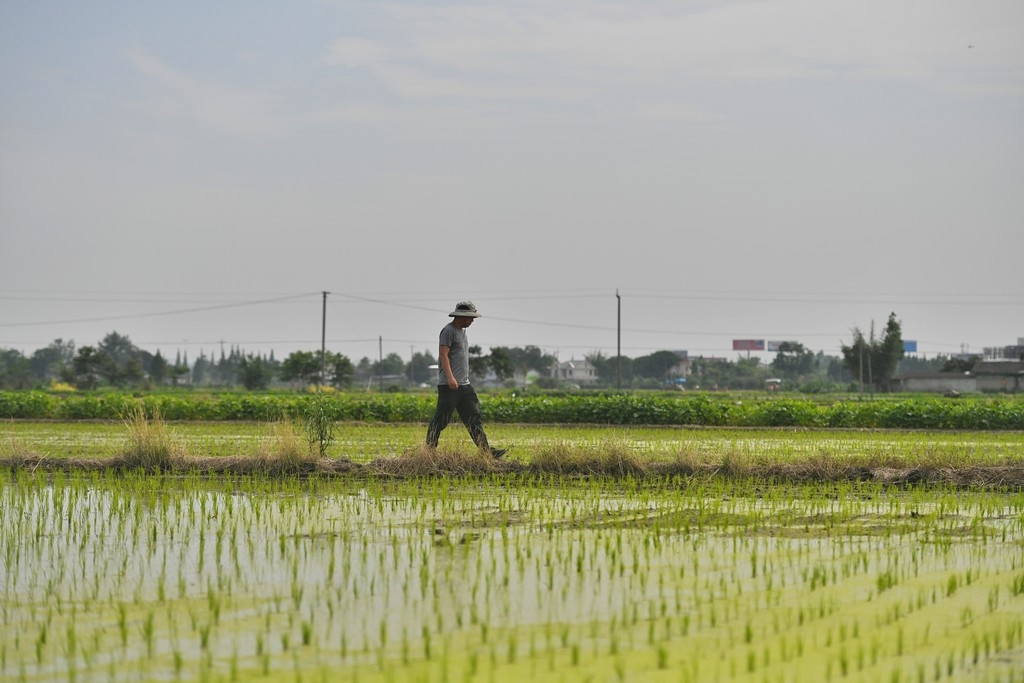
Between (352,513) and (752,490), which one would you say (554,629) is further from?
(752,490)

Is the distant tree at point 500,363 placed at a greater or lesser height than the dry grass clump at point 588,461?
greater

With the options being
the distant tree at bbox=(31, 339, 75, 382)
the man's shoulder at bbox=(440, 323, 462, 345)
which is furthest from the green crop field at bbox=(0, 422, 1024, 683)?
the distant tree at bbox=(31, 339, 75, 382)

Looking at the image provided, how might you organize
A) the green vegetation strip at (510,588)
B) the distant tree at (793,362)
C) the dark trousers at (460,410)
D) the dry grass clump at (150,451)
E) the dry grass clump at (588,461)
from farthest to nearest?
the distant tree at (793,362) → the dry grass clump at (150,451) → the dark trousers at (460,410) → the dry grass clump at (588,461) → the green vegetation strip at (510,588)

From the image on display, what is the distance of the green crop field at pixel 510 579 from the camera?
173 inches

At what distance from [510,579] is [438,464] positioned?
17.8 feet

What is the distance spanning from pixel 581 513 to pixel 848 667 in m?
4.19

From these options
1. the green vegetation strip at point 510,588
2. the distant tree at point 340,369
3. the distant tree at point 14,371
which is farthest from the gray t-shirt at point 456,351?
the distant tree at point 340,369

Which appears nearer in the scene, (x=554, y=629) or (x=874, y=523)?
(x=554, y=629)

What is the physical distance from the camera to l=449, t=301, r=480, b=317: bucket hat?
11617 mm

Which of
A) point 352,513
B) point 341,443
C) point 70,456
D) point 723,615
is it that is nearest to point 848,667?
point 723,615

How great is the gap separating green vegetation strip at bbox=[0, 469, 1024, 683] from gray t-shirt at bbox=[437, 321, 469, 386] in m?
2.42

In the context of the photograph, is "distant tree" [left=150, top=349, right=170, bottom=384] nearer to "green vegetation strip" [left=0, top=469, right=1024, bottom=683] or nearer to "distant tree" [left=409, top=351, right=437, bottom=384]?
"distant tree" [left=409, top=351, right=437, bottom=384]

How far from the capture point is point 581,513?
842 centimetres

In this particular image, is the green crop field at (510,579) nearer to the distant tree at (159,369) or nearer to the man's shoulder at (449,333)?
the man's shoulder at (449,333)
